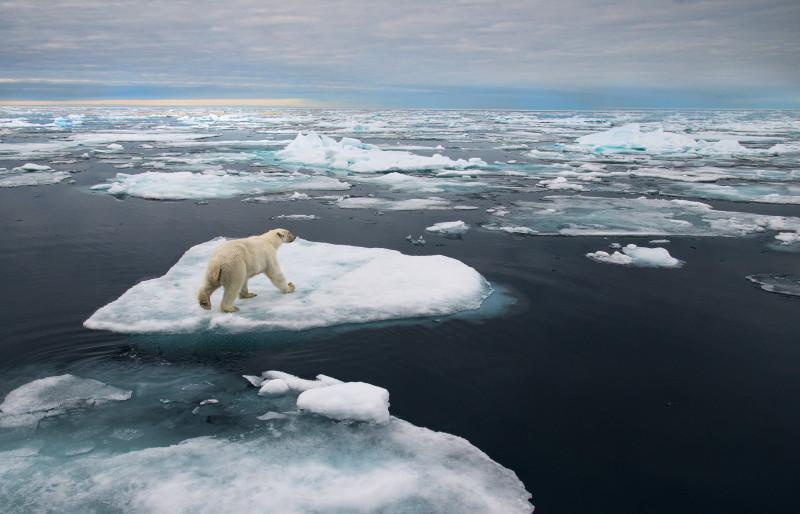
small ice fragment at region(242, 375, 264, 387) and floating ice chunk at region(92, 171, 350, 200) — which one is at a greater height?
floating ice chunk at region(92, 171, 350, 200)

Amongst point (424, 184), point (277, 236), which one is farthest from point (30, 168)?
point (277, 236)

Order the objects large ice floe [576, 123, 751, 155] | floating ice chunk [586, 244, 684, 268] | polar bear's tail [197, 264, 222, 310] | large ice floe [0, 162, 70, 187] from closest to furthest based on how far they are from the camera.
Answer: polar bear's tail [197, 264, 222, 310] < floating ice chunk [586, 244, 684, 268] < large ice floe [0, 162, 70, 187] < large ice floe [576, 123, 751, 155]

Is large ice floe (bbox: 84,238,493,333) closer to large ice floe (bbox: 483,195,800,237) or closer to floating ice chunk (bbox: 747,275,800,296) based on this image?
large ice floe (bbox: 483,195,800,237)

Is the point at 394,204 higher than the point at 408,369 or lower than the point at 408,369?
higher

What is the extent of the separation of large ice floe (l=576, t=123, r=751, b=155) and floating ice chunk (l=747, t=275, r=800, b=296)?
72.8 feet

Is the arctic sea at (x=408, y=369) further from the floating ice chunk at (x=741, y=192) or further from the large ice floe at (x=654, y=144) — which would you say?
the large ice floe at (x=654, y=144)

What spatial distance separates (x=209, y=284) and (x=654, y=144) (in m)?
29.6

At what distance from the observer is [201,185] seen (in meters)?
14.7

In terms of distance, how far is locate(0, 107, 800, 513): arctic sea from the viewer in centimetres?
326

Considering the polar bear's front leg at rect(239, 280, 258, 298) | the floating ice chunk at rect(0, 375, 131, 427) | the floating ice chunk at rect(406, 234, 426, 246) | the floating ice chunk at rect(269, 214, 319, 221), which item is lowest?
the floating ice chunk at rect(406, 234, 426, 246)

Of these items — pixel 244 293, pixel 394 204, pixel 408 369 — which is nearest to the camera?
Result: pixel 408 369

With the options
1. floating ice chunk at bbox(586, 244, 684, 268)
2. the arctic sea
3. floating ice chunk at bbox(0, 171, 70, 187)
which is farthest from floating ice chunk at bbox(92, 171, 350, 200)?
floating ice chunk at bbox(586, 244, 684, 268)

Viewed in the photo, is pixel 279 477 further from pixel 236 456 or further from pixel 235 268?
pixel 235 268

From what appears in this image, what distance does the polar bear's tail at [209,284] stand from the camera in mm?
5286
